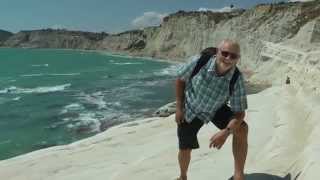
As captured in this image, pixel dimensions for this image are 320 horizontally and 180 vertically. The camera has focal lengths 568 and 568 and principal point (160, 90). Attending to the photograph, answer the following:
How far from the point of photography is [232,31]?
272 ft

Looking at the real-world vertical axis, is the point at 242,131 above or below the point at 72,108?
above

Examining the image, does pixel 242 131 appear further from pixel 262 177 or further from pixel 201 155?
pixel 201 155

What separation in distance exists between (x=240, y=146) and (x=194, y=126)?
23.1 inches

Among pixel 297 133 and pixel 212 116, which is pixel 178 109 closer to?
pixel 212 116

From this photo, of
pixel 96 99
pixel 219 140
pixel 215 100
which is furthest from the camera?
pixel 96 99

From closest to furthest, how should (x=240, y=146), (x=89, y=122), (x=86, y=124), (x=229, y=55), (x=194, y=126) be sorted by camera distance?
(x=229, y=55) < (x=240, y=146) < (x=194, y=126) < (x=86, y=124) < (x=89, y=122)

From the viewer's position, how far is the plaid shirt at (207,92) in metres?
6.30

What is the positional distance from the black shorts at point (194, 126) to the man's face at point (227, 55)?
648mm

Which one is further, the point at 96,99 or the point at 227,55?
the point at 96,99

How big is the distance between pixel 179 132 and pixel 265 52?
141 ft

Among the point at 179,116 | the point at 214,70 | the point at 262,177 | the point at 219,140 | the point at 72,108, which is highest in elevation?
the point at 214,70

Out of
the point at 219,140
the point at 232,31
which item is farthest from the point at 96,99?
the point at 232,31

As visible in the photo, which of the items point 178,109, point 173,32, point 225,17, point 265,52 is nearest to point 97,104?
point 265,52

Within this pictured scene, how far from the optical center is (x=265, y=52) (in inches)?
1916
